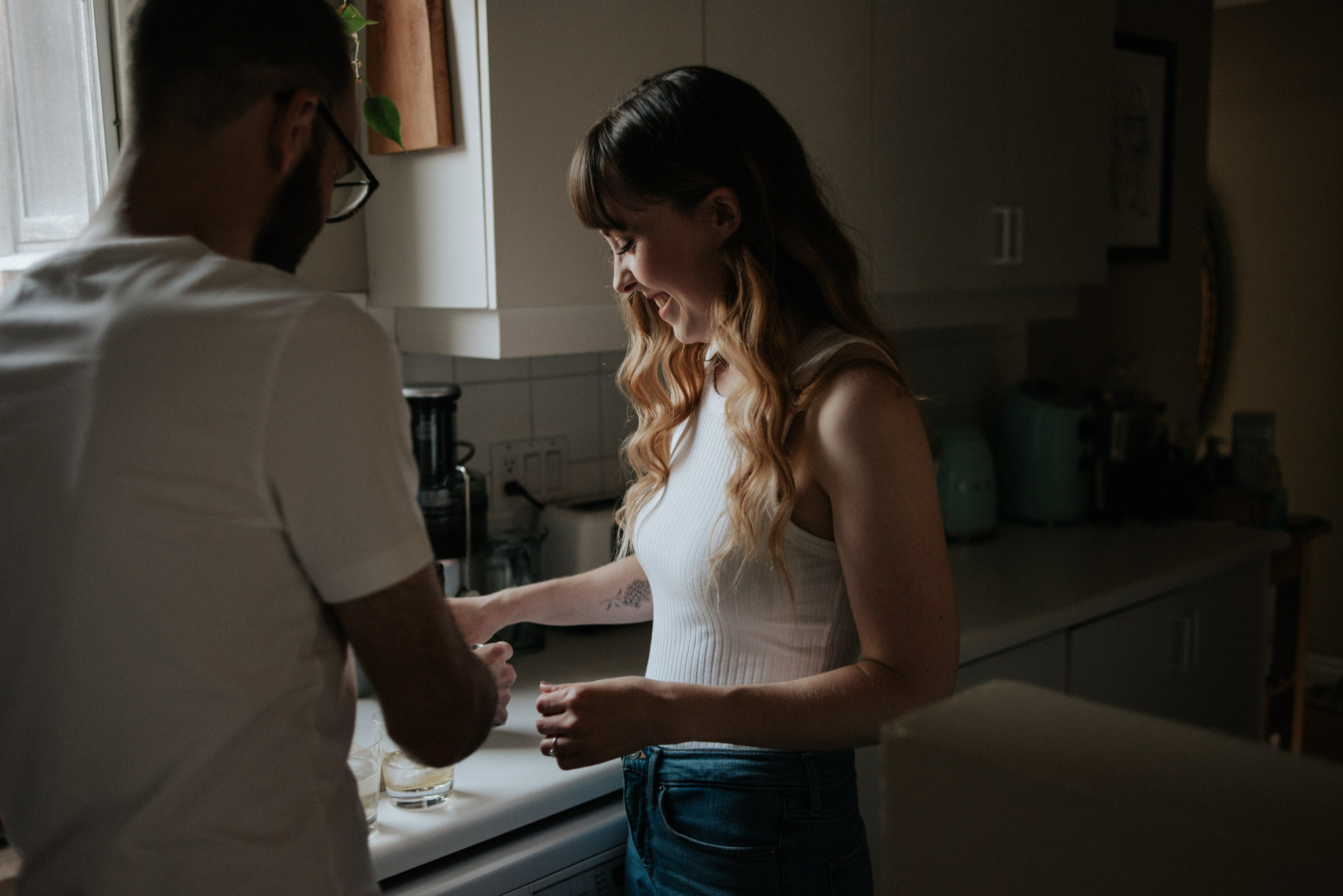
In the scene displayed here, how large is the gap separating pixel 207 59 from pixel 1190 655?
2274 millimetres

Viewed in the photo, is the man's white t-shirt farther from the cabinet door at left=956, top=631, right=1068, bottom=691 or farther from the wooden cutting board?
the cabinet door at left=956, top=631, right=1068, bottom=691

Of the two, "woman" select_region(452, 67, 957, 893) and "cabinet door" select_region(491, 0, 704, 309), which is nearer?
"woman" select_region(452, 67, 957, 893)

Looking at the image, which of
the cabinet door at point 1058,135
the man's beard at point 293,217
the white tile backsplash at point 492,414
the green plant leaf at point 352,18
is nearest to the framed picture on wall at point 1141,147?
the cabinet door at point 1058,135

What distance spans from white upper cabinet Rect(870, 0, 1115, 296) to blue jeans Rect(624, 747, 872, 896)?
116cm

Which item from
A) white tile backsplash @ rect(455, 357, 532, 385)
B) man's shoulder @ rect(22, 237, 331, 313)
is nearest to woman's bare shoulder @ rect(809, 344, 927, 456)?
man's shoulder @ rect(22, 237, 331, 313)

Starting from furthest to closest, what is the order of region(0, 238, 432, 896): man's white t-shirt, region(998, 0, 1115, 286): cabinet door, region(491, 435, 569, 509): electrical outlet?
region(998, 0, 1115, 286): cabinet door < region(491, 435, 569, 509): electrical outlet < region(0, 238, 432, 896): man's white t-shirt

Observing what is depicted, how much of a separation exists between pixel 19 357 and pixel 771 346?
0.70 m

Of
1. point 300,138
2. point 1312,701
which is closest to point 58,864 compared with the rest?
point 300,138

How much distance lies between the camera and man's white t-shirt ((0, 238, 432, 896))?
0.64m

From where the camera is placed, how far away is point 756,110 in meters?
1.15

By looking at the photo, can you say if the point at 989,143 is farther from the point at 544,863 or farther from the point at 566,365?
the point at 544,863

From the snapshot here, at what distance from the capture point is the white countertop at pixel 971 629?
4.25 feet

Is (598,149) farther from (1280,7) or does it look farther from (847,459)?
(1280,7)

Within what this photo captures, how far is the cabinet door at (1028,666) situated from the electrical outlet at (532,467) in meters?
0.83
